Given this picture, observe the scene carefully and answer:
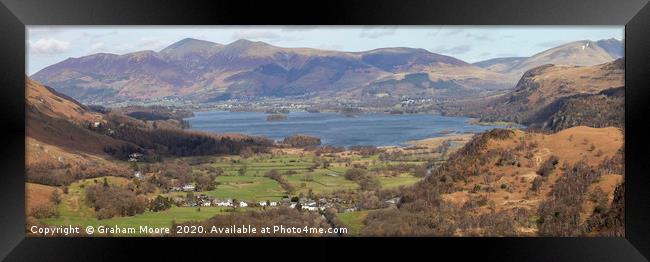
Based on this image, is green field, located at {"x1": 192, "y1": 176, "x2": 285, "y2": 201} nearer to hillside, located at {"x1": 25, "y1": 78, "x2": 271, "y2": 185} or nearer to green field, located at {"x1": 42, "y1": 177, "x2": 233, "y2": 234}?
green field, located at {"x1": 42, "y1": 177, "x2": 233, "y2": 234}

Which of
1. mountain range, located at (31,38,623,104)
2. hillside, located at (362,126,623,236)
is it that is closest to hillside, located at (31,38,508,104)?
mountain range, located at (31,38,623,104)

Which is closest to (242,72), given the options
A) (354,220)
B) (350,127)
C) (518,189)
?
(350,127)

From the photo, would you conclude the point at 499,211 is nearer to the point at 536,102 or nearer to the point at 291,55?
the point at 536,102

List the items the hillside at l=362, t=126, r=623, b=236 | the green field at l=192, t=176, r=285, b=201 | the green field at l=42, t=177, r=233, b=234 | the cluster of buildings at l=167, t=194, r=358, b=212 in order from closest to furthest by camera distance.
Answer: the green field at l=42, t=177, r=233, b=234, the hillside at l=362, t=126, r=623, b=236, the cluster of buildings at l=167, t=194, r=358, b=212, the green field at l=192, t=176, r=285, b=201

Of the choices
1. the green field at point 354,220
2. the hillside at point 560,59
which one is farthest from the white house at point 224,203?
the hillside at point 560,59

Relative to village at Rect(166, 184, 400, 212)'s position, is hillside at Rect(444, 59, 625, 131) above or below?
above

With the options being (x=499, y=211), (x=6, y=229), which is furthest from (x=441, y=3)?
(x=6, y=229)
